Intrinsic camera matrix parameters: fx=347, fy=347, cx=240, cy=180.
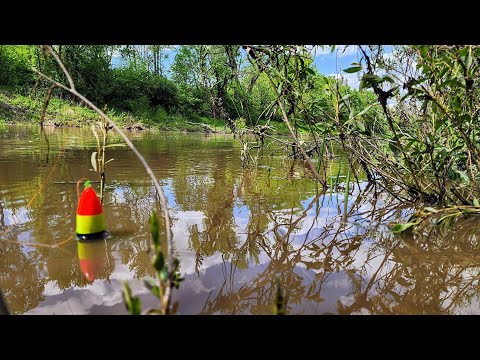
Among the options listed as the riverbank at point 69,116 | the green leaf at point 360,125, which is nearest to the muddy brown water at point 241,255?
the green leaf at point 360,125

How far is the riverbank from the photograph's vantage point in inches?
719

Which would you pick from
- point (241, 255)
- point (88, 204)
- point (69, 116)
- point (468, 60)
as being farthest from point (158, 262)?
point (69, 116)

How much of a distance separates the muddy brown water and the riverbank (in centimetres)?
1229

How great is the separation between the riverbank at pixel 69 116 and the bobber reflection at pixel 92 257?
44.1 ft

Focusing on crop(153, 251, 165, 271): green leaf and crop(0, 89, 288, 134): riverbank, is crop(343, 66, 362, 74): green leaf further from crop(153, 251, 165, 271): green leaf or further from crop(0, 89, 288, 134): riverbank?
crop(0, 89, 288, 134): riverbank

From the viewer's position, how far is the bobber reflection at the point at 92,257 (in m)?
2.00

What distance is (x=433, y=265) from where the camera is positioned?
88.2 inches

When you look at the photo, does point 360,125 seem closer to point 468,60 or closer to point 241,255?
point 468,60

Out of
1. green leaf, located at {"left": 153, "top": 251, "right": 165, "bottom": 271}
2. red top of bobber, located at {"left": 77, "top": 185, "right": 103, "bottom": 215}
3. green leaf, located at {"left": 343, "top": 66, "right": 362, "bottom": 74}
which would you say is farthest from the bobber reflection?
green leaf, located at {"left": 343, "top": 66, "right": 362, "bottom": 74}

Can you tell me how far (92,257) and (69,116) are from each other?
66.7 ft

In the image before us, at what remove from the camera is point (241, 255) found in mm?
2348
